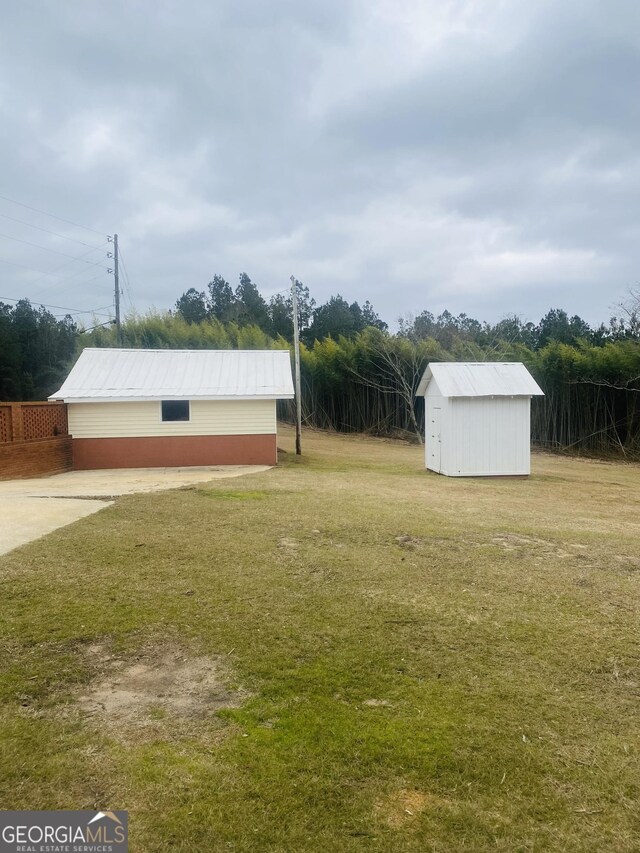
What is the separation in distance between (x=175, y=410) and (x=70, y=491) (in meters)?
4.80

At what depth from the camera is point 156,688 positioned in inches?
113

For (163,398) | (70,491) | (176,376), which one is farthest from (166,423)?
(70,491)

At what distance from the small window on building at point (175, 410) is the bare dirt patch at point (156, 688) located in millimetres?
10844

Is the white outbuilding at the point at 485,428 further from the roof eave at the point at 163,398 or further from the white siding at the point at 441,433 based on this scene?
the roof eave at the point at 163,398

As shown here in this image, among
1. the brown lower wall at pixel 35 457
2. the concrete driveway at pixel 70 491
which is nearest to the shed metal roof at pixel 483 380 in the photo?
the concrete driveway at pixel 70 491

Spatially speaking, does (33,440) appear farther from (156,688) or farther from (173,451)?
(156,688)

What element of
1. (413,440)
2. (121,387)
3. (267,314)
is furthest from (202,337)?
(267,314)

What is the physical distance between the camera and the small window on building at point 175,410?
1382 cm

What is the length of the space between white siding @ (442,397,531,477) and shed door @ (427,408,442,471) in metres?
0.48

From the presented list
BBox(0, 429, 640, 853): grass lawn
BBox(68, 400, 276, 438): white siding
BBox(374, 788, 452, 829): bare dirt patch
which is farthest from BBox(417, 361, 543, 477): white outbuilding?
BBox(374, 788, 452, 829): bare dirt patch

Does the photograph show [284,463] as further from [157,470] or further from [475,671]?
[475,671]

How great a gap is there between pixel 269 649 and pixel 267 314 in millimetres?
43808

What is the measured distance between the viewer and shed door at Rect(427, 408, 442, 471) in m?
12.8

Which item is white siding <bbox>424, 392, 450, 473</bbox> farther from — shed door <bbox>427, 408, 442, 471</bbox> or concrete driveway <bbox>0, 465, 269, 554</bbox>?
concrete driveway <bbox>0, 465, 269, 554</bbox>
